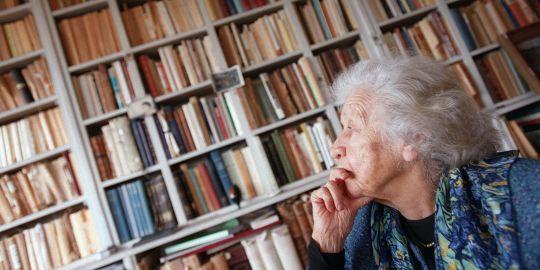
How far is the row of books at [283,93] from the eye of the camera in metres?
1.91

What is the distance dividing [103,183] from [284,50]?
1.40 m

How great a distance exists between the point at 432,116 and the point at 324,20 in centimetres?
139

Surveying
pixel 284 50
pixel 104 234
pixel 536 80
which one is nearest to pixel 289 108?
pixel 284 50

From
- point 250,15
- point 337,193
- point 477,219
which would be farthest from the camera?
point 250,15

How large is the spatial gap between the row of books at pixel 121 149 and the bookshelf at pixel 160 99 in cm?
3

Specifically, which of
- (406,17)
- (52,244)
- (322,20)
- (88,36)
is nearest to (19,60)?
(88,36)

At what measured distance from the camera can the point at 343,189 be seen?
1022 mm

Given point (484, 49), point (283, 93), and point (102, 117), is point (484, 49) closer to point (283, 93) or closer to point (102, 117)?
point (283, 93)

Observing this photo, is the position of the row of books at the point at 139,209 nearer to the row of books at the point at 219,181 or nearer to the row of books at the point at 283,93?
the row of books at the point at 219,181

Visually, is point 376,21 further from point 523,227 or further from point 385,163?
point 523,227

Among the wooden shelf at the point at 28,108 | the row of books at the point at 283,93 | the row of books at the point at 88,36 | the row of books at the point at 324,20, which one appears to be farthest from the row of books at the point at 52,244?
the row of books at the point at 324,20

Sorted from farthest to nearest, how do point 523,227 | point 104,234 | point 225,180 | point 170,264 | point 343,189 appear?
point 225,180 → point 104,234 → point 170,264 → point 343,189 → point 523,227

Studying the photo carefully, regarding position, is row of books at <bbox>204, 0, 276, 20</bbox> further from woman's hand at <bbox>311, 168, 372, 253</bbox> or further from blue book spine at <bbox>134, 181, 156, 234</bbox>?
woman's hand at <bbox>311, 168, 372, 253</bbox>

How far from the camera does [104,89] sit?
6.07 feet
